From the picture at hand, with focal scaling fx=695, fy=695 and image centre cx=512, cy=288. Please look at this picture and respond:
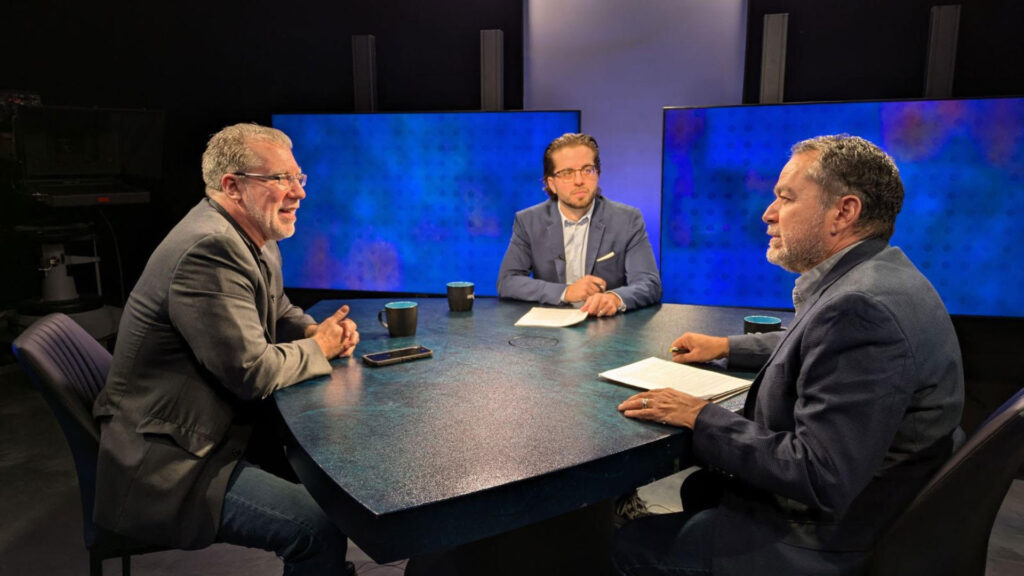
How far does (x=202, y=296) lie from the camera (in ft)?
5.37

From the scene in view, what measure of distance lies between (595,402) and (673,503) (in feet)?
5.43

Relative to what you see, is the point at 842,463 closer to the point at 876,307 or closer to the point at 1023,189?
the point at 876,307

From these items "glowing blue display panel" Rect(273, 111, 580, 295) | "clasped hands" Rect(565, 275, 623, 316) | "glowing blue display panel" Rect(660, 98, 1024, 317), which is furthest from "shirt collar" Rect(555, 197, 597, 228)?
"glowing blue display panel" Rect(273, 111, 580, 295)

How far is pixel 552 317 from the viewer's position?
94.6 inches

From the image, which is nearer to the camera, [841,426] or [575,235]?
[841,426]

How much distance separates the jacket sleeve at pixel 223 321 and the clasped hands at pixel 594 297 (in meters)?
1.10

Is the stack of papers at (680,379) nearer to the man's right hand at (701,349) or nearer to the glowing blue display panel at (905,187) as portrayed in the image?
the man's right hand at (701,349)

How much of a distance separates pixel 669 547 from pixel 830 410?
0.47m

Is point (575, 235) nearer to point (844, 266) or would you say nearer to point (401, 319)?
point (401, 319)

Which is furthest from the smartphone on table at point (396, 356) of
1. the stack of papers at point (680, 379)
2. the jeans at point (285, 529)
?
the stack of papers at point (680, 379)

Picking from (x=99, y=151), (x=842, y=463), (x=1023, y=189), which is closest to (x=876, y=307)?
(x=842, y=463)

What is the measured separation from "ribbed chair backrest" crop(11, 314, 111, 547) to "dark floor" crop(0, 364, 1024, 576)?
96 centimetres

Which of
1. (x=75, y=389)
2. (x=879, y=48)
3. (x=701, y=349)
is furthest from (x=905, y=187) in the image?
(x=75, y=389)

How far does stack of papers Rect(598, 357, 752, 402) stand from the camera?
1.63 meters
